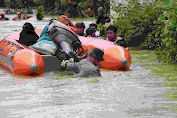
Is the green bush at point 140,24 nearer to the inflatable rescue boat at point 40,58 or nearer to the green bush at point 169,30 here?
the green bush at point 169,30

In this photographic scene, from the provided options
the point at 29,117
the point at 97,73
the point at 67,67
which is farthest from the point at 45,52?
the point at 29,117

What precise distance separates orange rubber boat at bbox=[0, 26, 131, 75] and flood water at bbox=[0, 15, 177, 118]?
0.79 feet

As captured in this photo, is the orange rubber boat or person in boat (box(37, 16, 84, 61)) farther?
person in boat (box(37, 16, 84, 61))

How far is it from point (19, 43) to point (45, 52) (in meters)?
0.99

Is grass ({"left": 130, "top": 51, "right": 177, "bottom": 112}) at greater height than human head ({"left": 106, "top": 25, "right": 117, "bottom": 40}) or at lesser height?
lesser

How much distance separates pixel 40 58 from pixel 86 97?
291 centimetres

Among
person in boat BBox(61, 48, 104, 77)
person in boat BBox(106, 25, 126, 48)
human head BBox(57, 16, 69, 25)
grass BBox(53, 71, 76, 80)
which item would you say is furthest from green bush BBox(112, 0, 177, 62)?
person in boat BBox(61, 48, 104, 77)

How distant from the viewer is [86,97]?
8109mm

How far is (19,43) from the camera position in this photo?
39.0 ft

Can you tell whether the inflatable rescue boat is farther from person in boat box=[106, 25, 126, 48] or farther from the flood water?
person in boat box=[106, 25, 126, 48]

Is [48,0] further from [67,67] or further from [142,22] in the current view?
[67,67]

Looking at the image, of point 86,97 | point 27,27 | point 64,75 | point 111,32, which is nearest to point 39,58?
point 64,75

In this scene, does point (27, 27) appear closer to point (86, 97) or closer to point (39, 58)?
point (39, 58)

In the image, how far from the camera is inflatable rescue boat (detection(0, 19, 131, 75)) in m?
10.5
